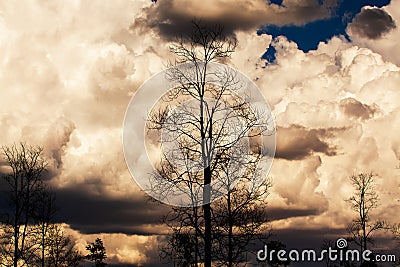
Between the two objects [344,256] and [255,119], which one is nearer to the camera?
[255,119]

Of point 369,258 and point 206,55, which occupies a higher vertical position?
point 206,55

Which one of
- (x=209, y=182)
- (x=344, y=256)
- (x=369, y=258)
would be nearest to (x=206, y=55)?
(x=209, y=182)

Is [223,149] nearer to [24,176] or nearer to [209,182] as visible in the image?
[209,182]

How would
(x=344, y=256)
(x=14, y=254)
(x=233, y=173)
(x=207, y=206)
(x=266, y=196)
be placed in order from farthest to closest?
(x=344, y=256) → (x=14, y=254) → (x=266, y=196) → (x=233, y=173) → (x=207, y=206)

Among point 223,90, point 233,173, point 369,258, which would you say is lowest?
point 369,258

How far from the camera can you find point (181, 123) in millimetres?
24266

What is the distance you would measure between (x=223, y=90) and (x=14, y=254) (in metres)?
20.6

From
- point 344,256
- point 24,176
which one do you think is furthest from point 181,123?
point 344,256

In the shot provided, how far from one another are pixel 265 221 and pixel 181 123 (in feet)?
39.3

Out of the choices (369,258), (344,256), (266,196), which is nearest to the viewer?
(266,196)

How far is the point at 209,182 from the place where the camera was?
2441 centimetres

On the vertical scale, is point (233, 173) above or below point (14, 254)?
above

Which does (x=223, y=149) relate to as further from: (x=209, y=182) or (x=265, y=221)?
(x=265, y=221)

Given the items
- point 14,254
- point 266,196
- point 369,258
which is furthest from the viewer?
point 369,258
